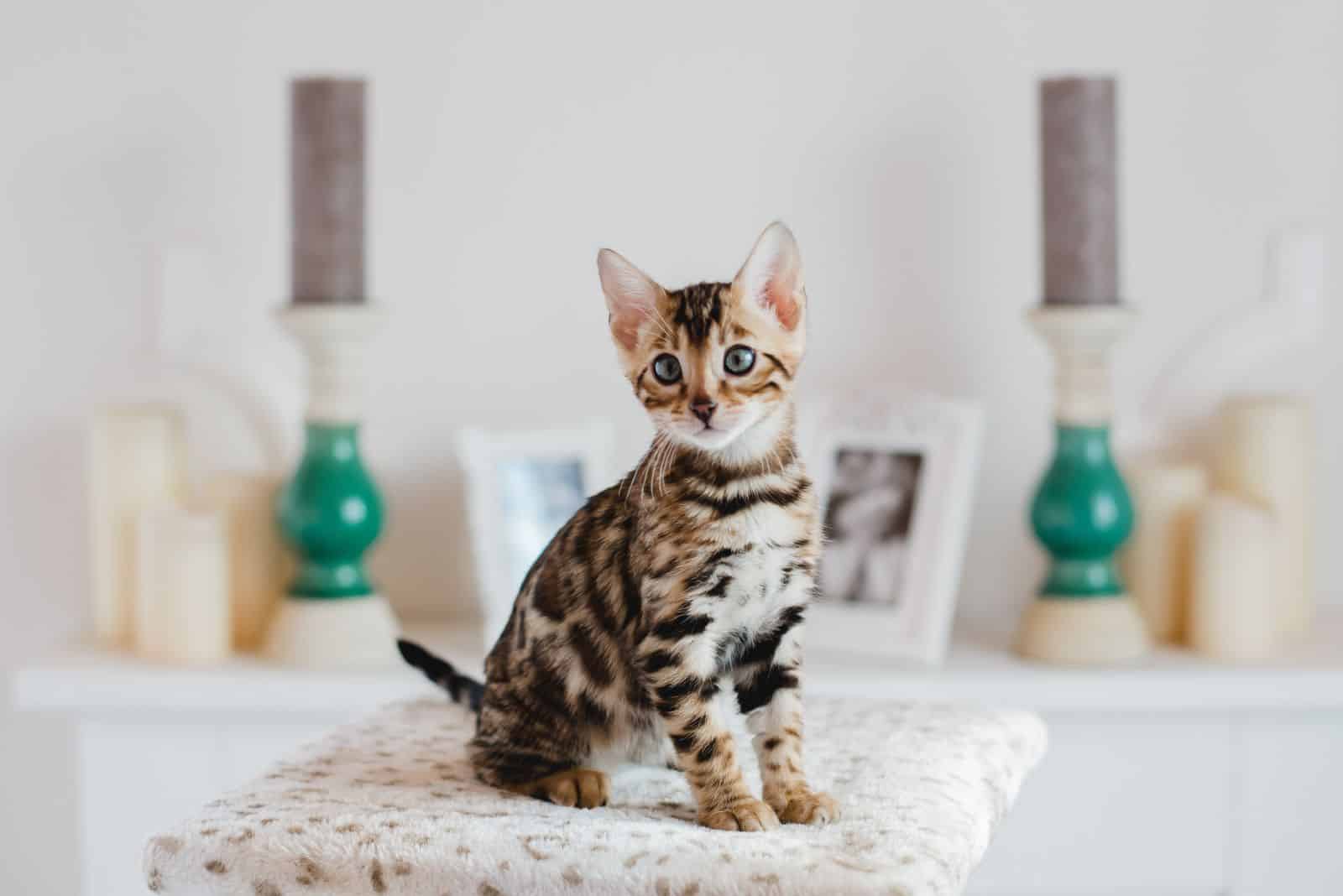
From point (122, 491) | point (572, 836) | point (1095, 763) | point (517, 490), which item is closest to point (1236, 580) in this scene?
point (1095, 763)

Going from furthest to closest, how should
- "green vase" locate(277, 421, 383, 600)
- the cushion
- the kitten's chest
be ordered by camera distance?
1. "green vase" locate(277, 421, 383, 600)
2. the kitten's chest
3. the cushion

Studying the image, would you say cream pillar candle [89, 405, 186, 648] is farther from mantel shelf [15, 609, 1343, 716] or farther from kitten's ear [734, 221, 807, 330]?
kitten's ear [734, 221, 807, 330]

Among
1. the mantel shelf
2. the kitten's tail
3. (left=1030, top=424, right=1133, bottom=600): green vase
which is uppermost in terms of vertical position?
(left=1030, top=424, right=1133, bottom=600): green vase

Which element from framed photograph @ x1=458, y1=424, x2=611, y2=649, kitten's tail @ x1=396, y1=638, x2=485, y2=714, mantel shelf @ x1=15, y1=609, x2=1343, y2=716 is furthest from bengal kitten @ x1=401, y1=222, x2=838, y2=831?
framed photograph @ x1=458, y1=424, x2=611, y2=649

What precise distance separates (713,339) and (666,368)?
34 millimetres

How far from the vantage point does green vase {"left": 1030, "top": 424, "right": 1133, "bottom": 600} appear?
1733 mm

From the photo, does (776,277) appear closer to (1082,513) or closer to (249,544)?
(1082,513)

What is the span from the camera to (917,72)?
1910mm

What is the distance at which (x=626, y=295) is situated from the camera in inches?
36.0

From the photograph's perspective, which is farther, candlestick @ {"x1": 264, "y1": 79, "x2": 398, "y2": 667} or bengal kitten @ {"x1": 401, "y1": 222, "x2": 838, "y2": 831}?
candlestick @ {"x1": 264, "y1": 79, "x2": 398, "y2": 667}

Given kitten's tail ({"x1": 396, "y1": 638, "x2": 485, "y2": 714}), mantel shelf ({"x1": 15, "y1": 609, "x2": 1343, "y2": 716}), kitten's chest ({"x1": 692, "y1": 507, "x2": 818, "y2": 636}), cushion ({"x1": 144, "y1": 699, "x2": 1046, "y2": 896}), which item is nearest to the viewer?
cushion ({"x1": 144, "y1": 699, "x2": 1046, "y2": 896})

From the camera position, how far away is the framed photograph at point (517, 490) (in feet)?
5.86

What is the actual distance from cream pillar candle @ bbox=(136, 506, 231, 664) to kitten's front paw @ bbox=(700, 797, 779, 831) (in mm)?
1027

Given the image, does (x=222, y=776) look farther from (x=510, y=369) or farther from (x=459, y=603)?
(x=510, y=369)
